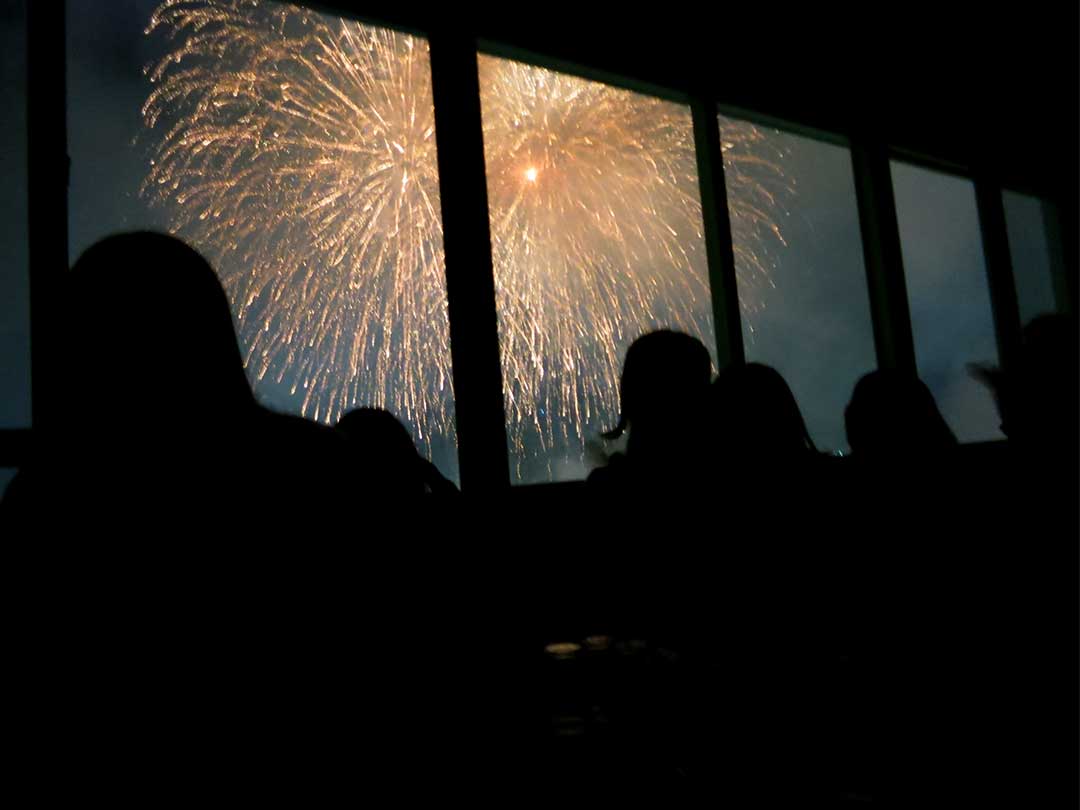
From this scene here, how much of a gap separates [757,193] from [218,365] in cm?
284

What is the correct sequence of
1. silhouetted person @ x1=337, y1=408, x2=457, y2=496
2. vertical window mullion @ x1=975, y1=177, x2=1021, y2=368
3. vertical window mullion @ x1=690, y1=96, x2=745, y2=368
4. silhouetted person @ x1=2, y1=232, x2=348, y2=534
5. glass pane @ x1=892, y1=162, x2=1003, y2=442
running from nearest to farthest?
silhouetted person @ x1=2, y1=232, x2=348, y2=534
silhouetted person @ x1=337, y1=408, x2=457, y2=496
vertical window mullion @ x1=690, y1=96, x2=745, y2=368
glass pane @ x1=892, y1=162, x2=1003, y2=442
vertical window mullion @ x1=975, y1=177, x2=1021, y2=368

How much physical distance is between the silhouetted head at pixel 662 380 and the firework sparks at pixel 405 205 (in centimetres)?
63

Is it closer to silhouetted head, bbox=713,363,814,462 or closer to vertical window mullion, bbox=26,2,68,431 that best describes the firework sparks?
vertical window mullion, bbox=26,2,68,431

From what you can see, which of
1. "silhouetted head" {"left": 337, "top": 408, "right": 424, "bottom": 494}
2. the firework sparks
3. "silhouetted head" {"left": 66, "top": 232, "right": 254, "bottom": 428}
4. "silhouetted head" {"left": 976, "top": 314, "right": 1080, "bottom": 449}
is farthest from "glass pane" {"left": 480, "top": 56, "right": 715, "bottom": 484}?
"silhouetted head" {"left": 66, "top": 232, "right": 254, "bottom": 428}

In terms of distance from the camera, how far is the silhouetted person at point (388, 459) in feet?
2.71

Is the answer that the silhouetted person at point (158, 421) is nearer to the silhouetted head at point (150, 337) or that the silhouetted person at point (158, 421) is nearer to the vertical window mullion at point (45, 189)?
the silhouetted head at point (150, 337)

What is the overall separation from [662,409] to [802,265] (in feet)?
6.17

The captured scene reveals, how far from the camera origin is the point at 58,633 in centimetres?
69

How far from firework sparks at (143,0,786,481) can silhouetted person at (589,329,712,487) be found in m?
0.62

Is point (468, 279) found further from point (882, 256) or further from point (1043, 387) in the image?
point (882, 256)

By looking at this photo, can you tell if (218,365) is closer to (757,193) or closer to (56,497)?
(56,497)

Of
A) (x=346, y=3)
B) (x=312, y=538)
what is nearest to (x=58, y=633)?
(x=312, y=538)

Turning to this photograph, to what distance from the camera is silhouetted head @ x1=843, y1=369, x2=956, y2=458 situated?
2053 mm

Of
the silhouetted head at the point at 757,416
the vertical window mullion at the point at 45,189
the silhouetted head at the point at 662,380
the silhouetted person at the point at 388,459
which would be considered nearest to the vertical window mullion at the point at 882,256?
the silhouetted head at the point at 757,416
